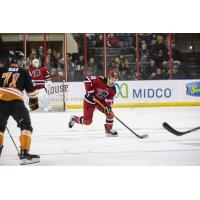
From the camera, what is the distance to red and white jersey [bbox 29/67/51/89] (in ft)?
13.4

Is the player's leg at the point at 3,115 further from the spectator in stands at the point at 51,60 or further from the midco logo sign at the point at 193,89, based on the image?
the midco logo sign at the point at 193,89

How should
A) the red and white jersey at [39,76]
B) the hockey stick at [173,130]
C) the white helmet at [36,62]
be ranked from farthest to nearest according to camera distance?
the white helmet at [36,62] < the red and white jersey at [39,76] < the hockey stick at [173,130]

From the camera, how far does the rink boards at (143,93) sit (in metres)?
4.23

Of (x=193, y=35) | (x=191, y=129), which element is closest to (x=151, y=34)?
(x=193, y=35)

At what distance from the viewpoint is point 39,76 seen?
13.9 feet

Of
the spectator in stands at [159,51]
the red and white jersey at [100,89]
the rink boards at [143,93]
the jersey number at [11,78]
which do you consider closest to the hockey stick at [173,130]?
the rink boards at [143,93]

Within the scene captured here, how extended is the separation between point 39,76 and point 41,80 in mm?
31

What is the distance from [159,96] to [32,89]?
0.99 meters

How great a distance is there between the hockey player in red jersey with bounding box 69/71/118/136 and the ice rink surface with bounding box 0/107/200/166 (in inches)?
1.8

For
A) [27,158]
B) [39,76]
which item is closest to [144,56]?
[39,76]

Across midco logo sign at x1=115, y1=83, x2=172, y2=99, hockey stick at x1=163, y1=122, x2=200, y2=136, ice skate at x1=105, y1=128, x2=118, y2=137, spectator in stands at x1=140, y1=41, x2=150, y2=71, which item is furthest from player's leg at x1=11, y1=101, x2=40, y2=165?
spectator in stands at x1=140, y1=41, x2=150, y2=71

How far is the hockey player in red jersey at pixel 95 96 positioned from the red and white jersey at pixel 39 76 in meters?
0.30
